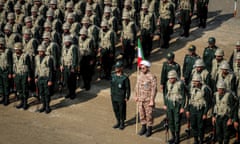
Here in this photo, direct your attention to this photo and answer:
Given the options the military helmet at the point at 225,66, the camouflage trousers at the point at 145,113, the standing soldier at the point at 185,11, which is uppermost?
the standing soldier at the point at 185,11

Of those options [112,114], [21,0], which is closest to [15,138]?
[112,114]

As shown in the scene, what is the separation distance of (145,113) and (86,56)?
3.80 m

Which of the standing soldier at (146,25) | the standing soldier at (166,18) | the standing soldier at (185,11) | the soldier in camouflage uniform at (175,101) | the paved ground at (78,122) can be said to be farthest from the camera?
the standing soldier at (185,11)

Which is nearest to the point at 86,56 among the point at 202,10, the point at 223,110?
the point at 223,110

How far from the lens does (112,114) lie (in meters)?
14.9

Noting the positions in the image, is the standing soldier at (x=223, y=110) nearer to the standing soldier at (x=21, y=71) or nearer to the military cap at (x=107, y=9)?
the standing soldier at (x=21, y=71)

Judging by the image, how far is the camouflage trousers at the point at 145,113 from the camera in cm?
1337

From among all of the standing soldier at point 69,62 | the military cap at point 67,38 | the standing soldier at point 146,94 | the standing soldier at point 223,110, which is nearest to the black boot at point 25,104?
the standing soldier at point 69,62

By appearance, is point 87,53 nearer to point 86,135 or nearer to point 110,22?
point 110,22

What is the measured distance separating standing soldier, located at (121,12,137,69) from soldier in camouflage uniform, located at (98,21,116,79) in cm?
67

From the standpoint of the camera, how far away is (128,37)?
681 inches

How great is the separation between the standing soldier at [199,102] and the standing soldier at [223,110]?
0.25 m

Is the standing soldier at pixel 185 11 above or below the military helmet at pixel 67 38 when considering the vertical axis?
above

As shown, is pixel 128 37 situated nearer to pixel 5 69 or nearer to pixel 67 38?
pixel 67 38
